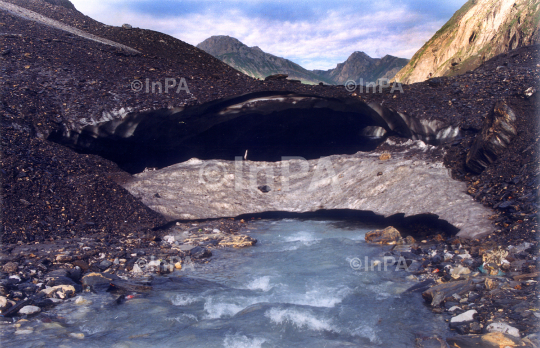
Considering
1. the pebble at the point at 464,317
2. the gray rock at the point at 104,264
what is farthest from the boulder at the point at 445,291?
the gray rock at the point at 104,264

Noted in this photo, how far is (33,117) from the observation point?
10305 mm

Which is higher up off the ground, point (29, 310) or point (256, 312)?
point (29, 310)

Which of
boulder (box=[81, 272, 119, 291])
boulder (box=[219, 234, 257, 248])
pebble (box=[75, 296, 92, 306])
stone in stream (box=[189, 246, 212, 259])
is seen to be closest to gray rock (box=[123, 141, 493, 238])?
boulder (box=[219, 234, 257, 248])

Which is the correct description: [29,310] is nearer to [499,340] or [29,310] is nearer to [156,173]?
[499,340]

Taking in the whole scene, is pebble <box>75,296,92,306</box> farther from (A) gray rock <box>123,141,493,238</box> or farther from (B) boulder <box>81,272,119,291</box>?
(A) gray rock <box>123,141,493,238</box>

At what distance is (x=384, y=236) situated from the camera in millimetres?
8023

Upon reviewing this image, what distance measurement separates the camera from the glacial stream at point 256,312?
4242mm

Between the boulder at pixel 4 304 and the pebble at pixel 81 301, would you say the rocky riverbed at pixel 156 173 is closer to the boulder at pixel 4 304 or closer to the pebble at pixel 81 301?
the boulder at pixel 4 304

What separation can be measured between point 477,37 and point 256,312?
30648 millimetres

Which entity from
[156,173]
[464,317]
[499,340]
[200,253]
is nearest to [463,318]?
[464,317]

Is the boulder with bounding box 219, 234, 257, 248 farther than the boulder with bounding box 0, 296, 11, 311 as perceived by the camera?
Yes

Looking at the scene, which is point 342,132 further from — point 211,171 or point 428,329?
point 428,329

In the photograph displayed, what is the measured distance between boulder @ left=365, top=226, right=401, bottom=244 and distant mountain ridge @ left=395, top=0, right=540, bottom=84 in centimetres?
1956

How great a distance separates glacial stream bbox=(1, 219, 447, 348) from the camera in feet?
13.9
